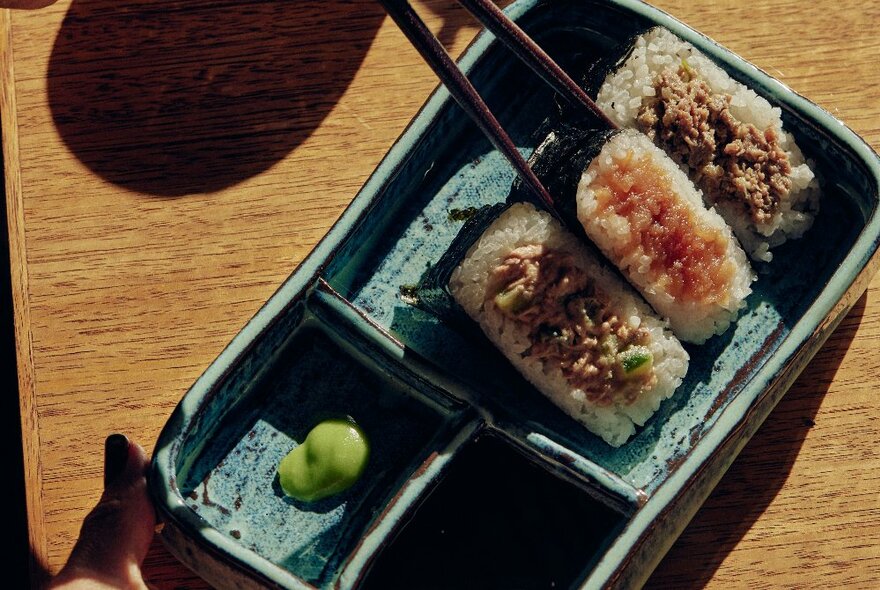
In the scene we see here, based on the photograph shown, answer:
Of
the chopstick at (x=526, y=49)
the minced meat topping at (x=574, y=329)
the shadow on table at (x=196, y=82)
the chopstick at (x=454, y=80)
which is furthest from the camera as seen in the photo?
the shadow on table at (x=196, y=82)

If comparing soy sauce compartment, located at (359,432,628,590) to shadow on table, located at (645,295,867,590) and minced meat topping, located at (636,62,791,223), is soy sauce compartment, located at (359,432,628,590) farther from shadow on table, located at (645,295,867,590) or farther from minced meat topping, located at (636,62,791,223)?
minced meat topping, located at (636,62,791,223)

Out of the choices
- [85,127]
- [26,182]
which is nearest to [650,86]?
[85,127]

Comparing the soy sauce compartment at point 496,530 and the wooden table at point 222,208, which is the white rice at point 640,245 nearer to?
the wooden table at point 222,208

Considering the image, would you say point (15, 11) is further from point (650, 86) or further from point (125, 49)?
point (650, 86)

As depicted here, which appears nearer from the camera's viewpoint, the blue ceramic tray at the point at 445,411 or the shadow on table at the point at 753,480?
the blue ceramic tray at the point at 445,411

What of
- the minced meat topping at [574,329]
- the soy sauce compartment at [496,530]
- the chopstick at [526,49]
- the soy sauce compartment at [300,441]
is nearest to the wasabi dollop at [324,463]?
the soy sauce compartment at [300,441]

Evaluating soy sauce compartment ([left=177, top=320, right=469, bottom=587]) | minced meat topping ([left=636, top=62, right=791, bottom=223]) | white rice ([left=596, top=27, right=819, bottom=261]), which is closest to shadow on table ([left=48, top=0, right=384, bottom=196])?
soy sauce compartment ([left=177, top=320, right=469, bottom=587])
